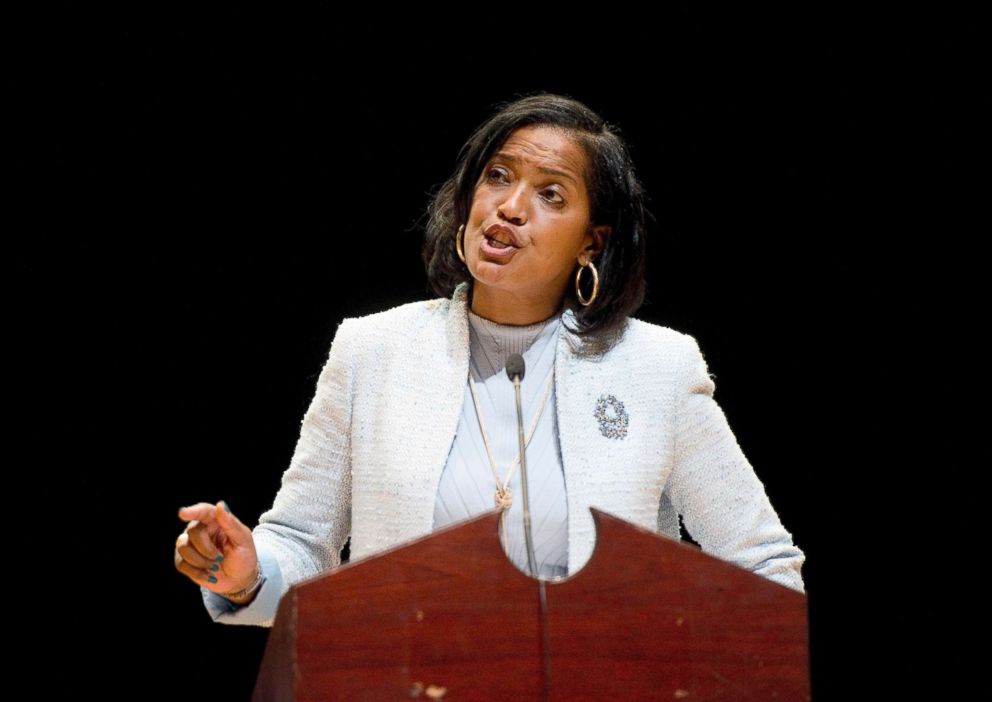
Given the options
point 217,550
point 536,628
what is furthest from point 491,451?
point 536,628

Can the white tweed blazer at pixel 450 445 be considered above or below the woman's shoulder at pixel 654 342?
below

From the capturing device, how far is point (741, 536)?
6.59 feet

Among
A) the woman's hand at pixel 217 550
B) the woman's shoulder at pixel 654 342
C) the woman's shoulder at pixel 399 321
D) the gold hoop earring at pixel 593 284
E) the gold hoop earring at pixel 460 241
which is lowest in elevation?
the woman's hand at pixel 217 550

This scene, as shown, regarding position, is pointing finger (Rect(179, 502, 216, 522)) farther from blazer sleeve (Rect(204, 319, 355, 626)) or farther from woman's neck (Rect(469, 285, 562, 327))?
woman's neck (Rect(469, 285, 562, 327))

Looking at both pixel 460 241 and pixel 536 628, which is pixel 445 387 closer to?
pixel 460 241

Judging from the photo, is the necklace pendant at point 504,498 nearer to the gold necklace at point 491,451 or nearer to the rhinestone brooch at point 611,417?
the gold necklace at point 491,451

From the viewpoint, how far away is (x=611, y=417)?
202cm

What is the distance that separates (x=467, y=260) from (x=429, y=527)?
479 mm

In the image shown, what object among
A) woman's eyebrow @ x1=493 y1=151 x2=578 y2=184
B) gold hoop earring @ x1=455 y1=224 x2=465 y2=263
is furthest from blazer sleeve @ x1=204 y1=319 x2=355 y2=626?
woman's eyebrow @ x1=493 y1=151 x2=578 y2=184

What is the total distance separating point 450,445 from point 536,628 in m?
0.72

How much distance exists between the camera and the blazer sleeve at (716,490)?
6.58ft

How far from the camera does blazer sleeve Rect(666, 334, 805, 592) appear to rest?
2006 millimetres

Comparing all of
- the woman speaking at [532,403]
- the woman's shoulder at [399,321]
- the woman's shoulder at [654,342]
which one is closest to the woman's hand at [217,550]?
the woman speaking at [532,403]

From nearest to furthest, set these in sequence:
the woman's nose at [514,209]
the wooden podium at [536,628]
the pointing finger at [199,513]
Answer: the wooden podium at [536,628], the pointing finger at [199,513], the woman's nose at [514,209]
